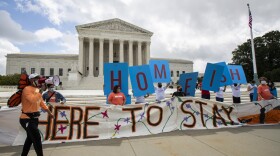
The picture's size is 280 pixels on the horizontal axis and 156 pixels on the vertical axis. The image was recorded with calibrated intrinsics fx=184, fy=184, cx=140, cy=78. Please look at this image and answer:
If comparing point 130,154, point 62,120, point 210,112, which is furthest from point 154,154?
point 210,112

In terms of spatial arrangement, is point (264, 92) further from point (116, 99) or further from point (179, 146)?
point (116, 99)

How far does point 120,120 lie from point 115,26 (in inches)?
1755

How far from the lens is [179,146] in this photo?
14.3 ft

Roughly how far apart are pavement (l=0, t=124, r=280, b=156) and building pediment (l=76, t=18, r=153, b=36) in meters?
44.2

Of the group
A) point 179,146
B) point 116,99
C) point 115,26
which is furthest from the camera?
point 115,26

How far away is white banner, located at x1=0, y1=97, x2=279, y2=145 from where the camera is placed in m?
4.82

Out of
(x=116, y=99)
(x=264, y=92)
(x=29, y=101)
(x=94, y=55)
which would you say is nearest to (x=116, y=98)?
(x=116, y=99)

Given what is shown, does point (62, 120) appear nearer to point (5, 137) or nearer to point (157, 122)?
point (5, 137)

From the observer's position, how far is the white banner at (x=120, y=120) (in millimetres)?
4816

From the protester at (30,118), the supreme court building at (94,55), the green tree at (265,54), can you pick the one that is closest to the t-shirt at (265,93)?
the protester at (30,118)

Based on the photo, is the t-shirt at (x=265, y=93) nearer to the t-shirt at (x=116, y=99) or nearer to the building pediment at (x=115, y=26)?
the t-shirt at (x=116, y=99)

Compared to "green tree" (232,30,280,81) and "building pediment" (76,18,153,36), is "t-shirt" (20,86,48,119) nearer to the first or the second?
"building pediment" (76,18,153,36)

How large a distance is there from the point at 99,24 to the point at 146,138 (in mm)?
44818

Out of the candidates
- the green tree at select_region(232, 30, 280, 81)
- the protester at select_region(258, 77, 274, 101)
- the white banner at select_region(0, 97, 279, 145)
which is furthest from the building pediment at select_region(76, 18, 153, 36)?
the white banner at select_region(0, 97, 279, 145)
